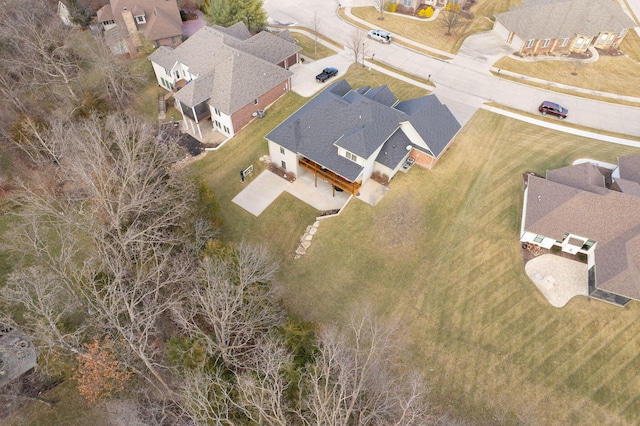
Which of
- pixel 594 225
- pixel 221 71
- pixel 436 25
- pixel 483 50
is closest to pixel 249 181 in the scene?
pixel 221 71

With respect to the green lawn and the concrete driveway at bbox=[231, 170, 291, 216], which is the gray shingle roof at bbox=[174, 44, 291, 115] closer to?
the green lawn

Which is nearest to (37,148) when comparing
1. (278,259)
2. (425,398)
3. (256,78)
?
(256,78)

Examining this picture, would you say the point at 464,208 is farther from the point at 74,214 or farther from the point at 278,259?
the point at 74,214

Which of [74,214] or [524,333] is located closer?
[524,333]

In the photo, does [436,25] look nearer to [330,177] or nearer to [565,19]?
[565,19]

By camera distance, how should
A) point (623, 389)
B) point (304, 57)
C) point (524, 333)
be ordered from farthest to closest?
point (304, 57), point (524, 333), point (623, 389)

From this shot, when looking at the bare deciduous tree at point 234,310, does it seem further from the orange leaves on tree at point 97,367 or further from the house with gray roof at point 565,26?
the house with gray roof at point 565,26

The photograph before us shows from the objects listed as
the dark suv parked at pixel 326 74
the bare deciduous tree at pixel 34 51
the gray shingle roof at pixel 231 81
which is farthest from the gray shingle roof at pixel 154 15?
the dark suv parked at pixel 326 74
